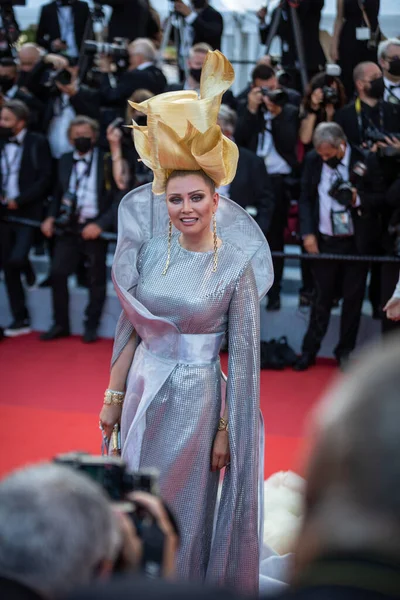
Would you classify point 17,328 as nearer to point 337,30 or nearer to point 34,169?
point 34,169

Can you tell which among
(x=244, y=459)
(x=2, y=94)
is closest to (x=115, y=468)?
(x=244, y=459)

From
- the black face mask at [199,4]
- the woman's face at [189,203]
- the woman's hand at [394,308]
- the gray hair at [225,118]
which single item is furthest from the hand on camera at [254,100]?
the woman's face at [189,203]

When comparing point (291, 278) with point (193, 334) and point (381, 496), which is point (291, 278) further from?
point (381, 496)

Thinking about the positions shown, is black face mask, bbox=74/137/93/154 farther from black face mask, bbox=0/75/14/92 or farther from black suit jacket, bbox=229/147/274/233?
black face mask, bbox=0/75/14/92

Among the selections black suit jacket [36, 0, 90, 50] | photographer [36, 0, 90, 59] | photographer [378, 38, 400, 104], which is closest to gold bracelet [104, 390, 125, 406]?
photographer [378, 38, 400, 104]

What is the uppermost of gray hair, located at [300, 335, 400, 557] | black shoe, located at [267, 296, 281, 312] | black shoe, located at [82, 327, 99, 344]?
gray hair, located at [300, 335, 400, 557]

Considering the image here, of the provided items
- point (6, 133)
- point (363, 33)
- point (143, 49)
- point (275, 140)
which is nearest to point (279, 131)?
point (275, 140)

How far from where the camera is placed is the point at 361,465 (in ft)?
3.39

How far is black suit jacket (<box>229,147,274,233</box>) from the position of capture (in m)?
6.43

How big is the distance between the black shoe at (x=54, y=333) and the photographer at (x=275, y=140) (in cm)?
168

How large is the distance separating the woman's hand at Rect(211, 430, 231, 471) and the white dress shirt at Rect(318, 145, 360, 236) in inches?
134

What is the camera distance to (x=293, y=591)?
107 cm

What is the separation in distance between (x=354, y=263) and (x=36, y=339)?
2.63 meters

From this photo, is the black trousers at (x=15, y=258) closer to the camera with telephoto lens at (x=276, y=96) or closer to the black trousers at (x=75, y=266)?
the black trousers at (x=75, y=266)
